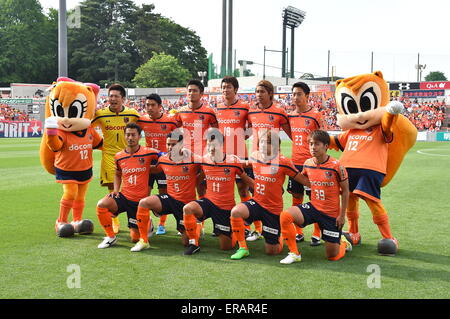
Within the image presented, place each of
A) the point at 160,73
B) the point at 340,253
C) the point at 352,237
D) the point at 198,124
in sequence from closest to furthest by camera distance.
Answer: the point at 340,253
the point at 352,237
the point at 198,124
the point at 160,73

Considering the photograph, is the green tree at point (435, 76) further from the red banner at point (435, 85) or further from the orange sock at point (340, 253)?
the orange sock at point (340, 253)

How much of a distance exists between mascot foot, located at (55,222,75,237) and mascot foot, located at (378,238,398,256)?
168 inches

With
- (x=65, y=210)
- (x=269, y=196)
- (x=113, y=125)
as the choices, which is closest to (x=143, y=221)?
(x=65, y=210)

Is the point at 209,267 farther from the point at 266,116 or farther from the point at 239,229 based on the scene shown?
the point at 266,116

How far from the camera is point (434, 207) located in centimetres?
852

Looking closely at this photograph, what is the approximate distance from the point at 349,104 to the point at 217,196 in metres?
2.16

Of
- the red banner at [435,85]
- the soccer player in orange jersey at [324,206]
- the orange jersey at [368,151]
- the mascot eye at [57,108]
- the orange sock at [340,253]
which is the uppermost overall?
the red banner at [435,85]

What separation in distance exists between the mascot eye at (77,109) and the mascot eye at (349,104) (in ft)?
12.6

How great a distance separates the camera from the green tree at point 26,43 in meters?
59.2

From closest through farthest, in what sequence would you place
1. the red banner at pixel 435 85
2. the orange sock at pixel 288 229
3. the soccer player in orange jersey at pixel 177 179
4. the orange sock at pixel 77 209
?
the orange sock at pixel 288 229
the soccer player in orange jersey at pixel 177 179
the orange sock at pixel 77 209
the red banner at pixel 435 85

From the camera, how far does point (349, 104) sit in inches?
237

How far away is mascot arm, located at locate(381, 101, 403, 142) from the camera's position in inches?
211

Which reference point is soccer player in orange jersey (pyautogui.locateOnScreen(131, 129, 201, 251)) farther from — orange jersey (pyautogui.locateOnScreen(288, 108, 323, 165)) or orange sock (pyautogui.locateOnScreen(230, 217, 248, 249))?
orange jersey (pyautogui.locateOnScreen(288, 108, 323, 165))

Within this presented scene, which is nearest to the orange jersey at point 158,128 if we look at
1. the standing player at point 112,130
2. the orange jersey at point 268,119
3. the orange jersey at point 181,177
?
the standing player at point 112,130
